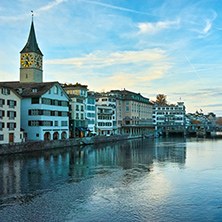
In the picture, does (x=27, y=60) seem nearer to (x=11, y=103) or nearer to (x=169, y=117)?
(x=11, y=103)

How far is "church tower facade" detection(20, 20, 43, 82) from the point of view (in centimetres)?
8600

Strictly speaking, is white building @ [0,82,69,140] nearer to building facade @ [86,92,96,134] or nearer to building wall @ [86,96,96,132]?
building facade @ [86,92,96,134]

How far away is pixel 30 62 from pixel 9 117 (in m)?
31.4

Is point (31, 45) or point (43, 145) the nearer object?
point (43, 145)

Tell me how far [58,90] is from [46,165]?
3456 cm

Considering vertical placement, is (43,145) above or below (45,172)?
above

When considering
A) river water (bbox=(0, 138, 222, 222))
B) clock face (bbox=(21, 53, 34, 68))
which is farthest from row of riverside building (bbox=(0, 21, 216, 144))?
river water (bbox=(0, 138, 222, 222))

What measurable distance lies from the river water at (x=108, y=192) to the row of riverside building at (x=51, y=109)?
58.7ft

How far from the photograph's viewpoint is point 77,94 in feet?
300

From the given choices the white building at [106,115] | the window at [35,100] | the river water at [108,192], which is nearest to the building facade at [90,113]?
the white building at [106,115]

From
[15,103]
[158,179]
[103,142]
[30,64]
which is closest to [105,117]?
[103,142]

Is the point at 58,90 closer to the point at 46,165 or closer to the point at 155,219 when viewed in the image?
the point at 46,165

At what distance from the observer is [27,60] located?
87.2 m

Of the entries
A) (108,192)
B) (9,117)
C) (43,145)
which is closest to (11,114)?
(9,117)
